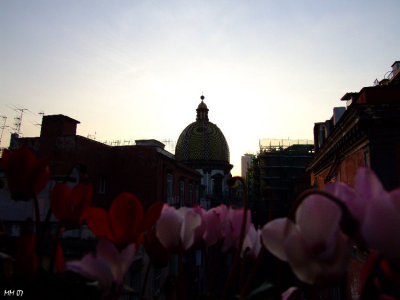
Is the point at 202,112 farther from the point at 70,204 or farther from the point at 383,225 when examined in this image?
the point at 383,225

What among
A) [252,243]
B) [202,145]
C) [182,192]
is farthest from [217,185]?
[252,243]

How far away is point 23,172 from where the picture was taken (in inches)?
42.0

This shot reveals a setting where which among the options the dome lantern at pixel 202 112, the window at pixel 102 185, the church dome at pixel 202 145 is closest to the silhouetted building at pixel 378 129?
the window at pixel 102 185

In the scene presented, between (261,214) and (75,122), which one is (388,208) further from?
(261,214)

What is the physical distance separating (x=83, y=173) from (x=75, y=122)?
16061 mm

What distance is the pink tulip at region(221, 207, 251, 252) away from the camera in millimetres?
1293

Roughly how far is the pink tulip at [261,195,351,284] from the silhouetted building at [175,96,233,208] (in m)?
40.1

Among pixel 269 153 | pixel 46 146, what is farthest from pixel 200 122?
pixel 46 146

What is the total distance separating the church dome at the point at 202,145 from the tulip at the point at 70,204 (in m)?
41.4

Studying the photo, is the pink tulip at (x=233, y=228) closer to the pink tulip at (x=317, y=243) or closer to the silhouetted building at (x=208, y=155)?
the pink tulip at (x=317, y=243)

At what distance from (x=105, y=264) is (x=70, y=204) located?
1.11ft

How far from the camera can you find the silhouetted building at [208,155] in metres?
42.5

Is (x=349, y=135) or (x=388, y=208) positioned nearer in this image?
(x=388, y=208)

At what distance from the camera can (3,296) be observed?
1017 millimetres
